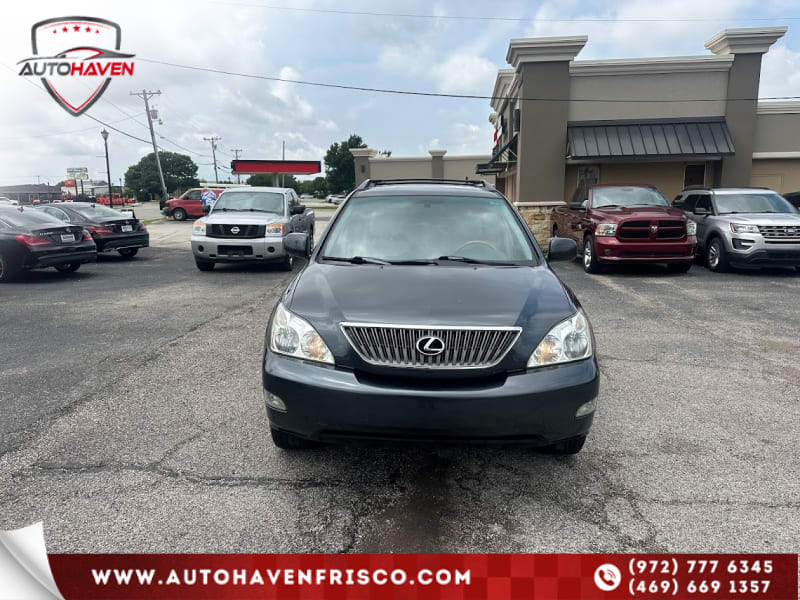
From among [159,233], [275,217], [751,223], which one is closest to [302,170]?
[159,233]

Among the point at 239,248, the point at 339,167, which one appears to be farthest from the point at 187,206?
the point at 339,167

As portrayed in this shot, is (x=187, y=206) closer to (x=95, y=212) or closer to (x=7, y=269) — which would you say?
(x=95, y=212)

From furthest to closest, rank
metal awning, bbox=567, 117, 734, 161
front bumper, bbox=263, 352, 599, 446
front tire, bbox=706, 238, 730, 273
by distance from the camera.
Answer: metal awning, bbox=567, 117, 734, 161 → front tire, bbox=706, 238, 730, 273 → front bumper, bbox=263, 352, 599, 446

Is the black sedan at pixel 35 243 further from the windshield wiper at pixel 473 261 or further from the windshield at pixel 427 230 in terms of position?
the windshield wiper at pixel 473 261

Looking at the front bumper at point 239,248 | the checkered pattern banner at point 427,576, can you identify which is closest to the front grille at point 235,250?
the front bumper at point 239,248

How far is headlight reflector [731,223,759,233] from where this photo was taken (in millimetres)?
10969

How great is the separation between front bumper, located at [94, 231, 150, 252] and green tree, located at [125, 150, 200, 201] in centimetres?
8823

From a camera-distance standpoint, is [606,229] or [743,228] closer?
[743,228]

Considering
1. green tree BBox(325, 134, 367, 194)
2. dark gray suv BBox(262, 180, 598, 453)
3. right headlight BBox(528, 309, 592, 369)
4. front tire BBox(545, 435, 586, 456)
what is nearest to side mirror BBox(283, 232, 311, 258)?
dark gray suv BBox(262, 180, 598, 453)

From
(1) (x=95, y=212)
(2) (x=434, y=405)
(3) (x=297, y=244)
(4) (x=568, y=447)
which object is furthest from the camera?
(1) (x=95, y=212)

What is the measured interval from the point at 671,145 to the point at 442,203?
1519 centimetres

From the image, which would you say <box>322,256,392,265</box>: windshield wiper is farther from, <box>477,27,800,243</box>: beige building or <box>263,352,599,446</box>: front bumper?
<box>477,27,800,243</box>: beige building

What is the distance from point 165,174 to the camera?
105062 mm

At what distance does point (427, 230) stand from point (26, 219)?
1065cm
